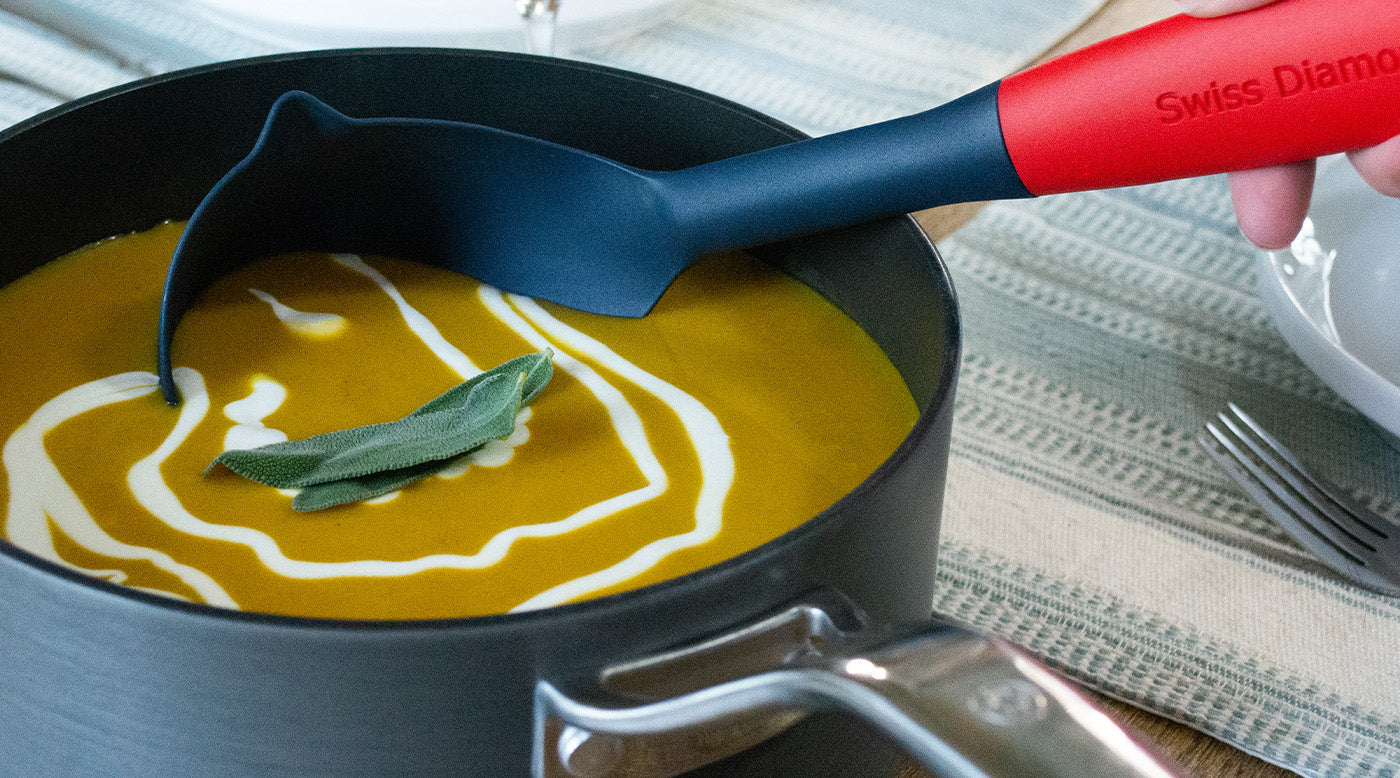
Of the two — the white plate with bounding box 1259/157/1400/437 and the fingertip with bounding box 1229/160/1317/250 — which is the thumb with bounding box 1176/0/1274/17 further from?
the white plate with bounding box 1259/157/1400/437

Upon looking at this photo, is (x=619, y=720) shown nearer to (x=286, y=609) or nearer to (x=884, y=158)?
(x=286, y=609)

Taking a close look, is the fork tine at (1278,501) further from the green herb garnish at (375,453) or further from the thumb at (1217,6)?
the green herb garnish at (375,453)

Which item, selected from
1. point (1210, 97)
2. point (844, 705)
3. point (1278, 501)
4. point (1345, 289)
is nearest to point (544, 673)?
point (844, 705)

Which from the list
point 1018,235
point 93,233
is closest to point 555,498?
point 93,233

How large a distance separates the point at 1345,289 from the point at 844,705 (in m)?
0.67

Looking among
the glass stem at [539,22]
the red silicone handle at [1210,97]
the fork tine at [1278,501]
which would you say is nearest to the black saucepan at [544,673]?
the red silicone handle at [1210,97]

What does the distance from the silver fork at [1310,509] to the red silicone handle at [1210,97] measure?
0.83ft

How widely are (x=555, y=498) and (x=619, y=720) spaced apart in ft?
0.82

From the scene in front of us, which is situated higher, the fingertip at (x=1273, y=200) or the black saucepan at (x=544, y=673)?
the fingertip at (x=1273, y=200)

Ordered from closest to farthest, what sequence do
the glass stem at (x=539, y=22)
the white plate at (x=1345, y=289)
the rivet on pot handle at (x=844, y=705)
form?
the rivet on pot handle at (x=844, y=705)
the white plate at (x=1345, y=289)
the glass stem at (x=539, y=22)

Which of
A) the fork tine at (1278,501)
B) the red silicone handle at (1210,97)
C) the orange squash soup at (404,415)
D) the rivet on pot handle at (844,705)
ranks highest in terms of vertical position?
the red silicone handle at (1210,97)

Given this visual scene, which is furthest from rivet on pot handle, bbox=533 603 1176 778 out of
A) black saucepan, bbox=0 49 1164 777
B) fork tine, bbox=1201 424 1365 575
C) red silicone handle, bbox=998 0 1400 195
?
fork tine, bbox=1201 424 1365 575

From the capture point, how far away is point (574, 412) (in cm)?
72

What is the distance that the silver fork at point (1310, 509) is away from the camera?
74 cm
